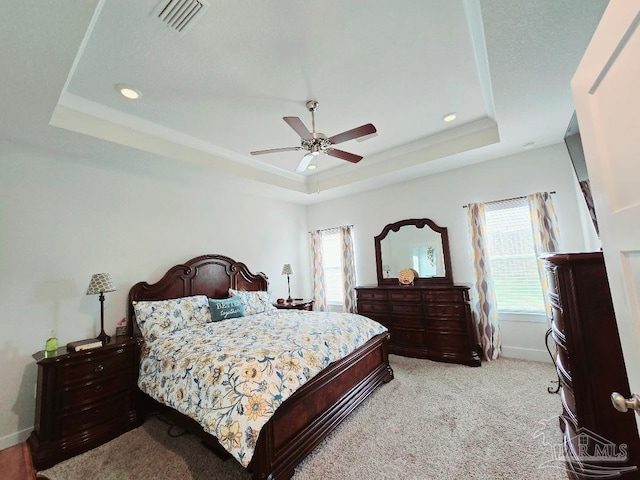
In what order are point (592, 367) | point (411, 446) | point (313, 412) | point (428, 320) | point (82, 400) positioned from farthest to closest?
1. point (428, 320)
2. point (82, 400)
3. point (313, 412)
4. point (411, 446)
5. point (592, 367)

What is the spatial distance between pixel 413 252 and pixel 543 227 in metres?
1.68

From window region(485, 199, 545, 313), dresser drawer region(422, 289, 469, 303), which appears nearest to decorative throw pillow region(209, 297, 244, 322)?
dresser drawer region(422, 289, 469, 303)

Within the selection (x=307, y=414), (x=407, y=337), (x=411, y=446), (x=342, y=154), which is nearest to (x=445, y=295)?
(x=407, y=337)

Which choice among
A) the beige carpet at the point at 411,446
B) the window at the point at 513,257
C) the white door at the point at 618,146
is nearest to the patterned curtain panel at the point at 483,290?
the window at the point at 513,257

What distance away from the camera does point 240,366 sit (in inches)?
73.9

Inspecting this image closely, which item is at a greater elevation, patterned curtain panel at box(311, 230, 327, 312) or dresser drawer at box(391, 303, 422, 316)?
patterned curtain panel at box(311, 230, 327, 312)

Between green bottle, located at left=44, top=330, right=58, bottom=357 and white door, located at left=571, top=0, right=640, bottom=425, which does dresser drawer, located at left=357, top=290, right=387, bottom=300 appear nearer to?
white door, located at left=571, top=0, right=640, bottom=425

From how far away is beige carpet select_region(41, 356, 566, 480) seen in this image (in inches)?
71.8

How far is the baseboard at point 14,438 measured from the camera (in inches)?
91.8

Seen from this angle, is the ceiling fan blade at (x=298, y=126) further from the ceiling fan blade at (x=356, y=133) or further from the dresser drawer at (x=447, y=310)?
the dresser drawer at (x=447, y=310)

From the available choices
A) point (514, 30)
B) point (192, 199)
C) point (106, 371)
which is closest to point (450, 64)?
point (514, 30)

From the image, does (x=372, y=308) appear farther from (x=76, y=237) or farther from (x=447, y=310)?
(x=76, y=237)

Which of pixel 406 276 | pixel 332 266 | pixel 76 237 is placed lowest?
pixel 406 276

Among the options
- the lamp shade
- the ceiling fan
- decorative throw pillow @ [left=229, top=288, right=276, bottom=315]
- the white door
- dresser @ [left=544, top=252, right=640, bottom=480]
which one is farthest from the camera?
decorative throw pillow @ [left=229, top=288, right=276, bottom=315]
